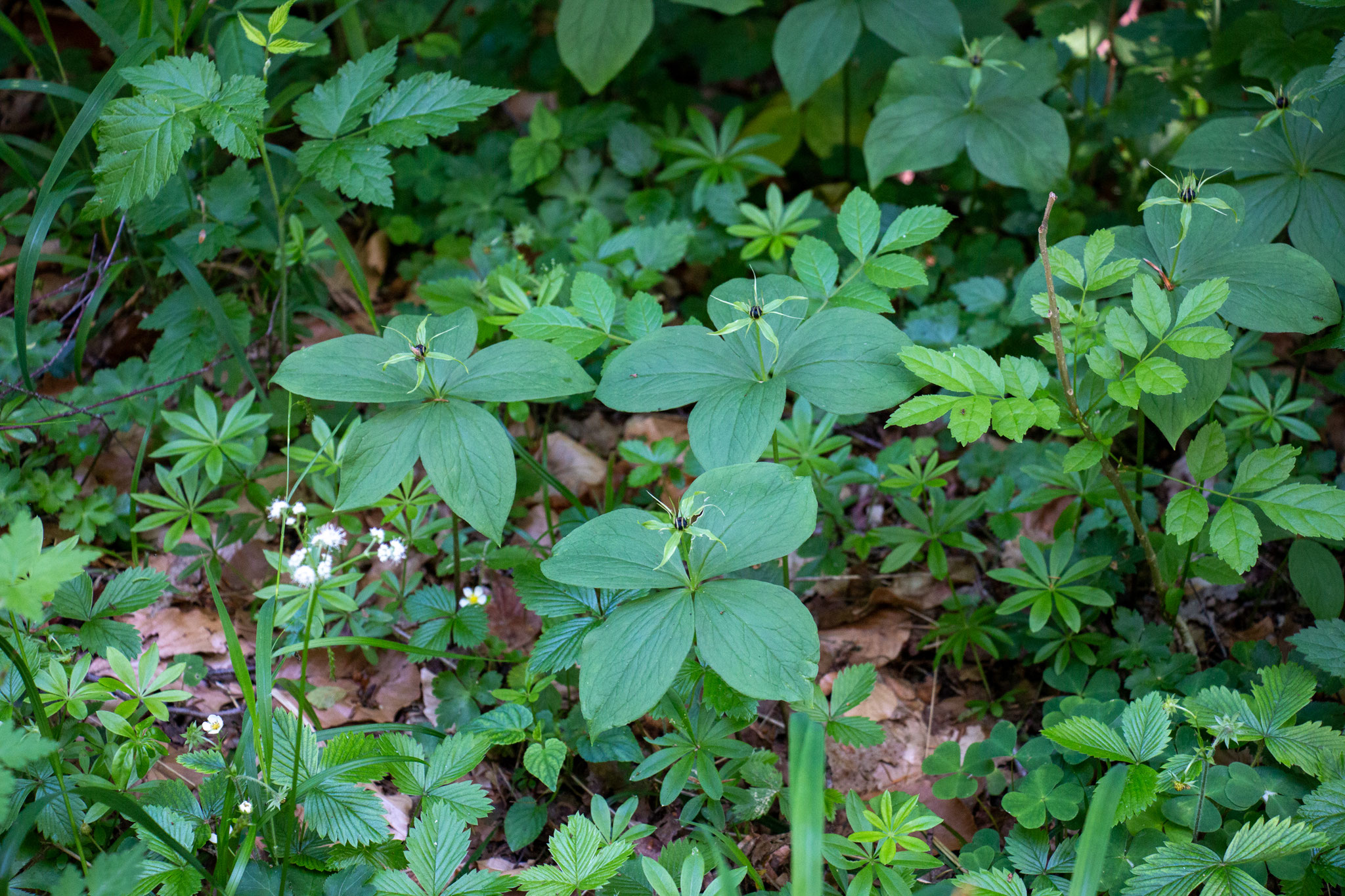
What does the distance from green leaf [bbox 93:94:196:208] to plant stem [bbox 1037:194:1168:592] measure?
159cm

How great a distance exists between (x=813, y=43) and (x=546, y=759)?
79.6 inches

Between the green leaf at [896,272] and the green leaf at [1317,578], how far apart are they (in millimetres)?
980

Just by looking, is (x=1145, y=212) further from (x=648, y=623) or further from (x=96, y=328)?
(x=96, y=328)

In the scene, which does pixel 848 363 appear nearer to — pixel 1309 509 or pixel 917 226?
pixel 917 226

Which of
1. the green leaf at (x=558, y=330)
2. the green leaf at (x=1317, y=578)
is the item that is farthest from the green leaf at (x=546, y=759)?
the green leaf at (x=1317, y=578)

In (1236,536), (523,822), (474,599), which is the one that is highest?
(1236,536)

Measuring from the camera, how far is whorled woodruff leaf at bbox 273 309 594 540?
1.48 metres

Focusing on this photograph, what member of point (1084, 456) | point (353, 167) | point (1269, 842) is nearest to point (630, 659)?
point (1084, 456)

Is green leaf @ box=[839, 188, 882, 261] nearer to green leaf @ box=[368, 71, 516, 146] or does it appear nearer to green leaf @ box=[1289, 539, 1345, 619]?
green leaf @ box=[368, 71, 516, 146]

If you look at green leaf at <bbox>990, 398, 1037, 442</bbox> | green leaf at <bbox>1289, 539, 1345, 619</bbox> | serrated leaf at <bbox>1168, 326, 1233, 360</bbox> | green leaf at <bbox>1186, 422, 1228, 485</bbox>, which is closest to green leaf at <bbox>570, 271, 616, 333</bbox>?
green leaf at <bbox>990, 398, 1037, 442</bbox>

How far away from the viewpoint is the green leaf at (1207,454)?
1.65m

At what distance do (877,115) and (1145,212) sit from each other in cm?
90

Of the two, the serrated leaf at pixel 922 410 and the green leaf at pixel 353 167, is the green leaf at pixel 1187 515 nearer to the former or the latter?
the serrated leaf at pixel 922 410

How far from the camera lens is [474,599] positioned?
6.21ft
